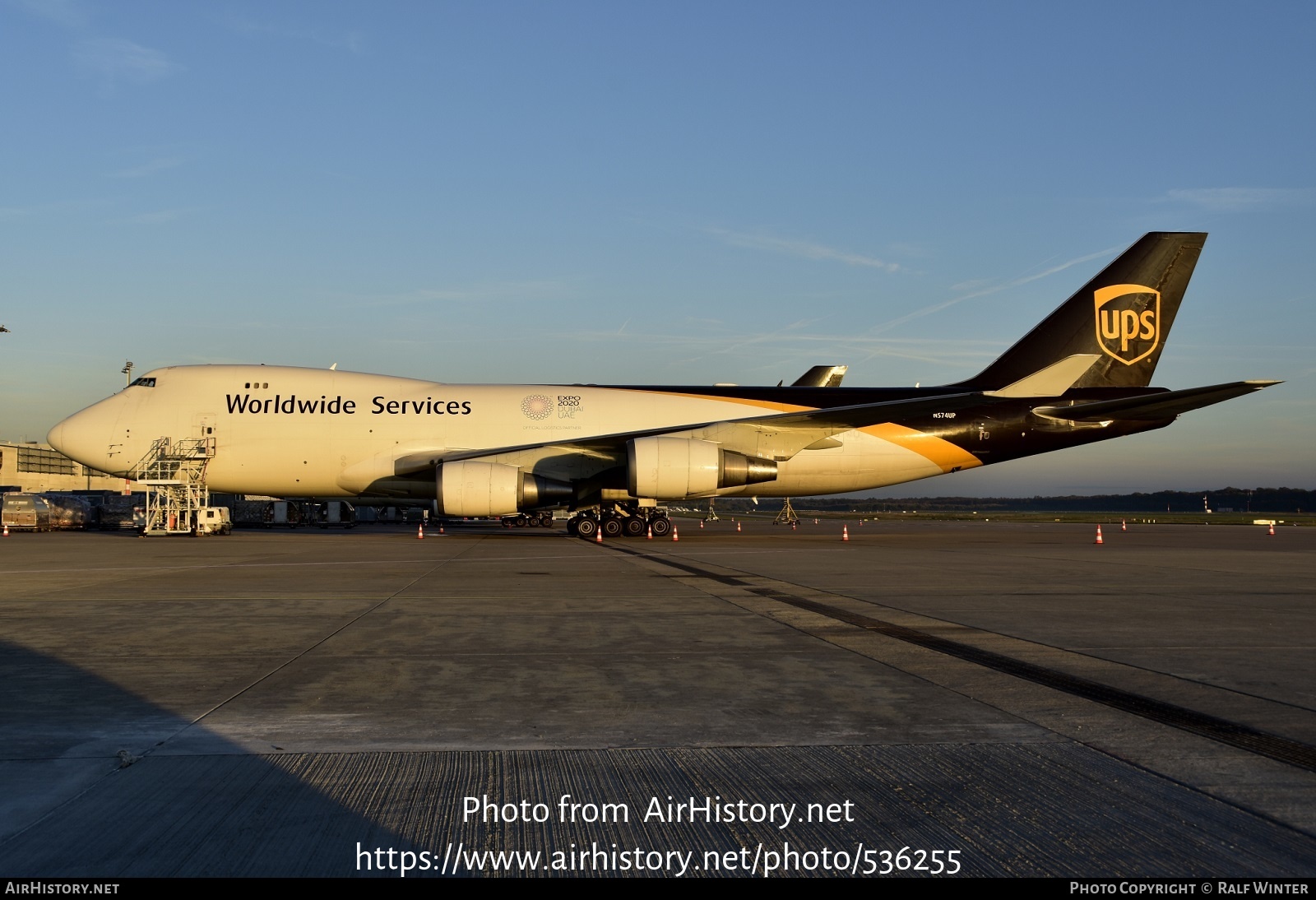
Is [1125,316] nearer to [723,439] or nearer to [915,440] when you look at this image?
[915,440]

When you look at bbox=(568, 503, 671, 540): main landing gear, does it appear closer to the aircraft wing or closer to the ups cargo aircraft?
the ups cargo aircraft

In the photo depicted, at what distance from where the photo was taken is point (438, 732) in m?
4.47

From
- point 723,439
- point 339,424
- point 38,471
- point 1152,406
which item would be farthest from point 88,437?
point 38,471

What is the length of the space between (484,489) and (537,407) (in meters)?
3.81

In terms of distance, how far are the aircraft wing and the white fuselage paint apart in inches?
8.1

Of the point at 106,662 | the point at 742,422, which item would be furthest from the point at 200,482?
the point at 106,662

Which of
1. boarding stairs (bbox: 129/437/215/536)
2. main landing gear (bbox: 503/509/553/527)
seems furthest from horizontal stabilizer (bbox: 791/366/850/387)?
boarding stairs (bbox: 129/437/215/536)

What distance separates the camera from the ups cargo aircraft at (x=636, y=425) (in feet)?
74.4

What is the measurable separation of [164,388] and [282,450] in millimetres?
3817

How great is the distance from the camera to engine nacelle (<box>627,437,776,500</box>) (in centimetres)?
2209

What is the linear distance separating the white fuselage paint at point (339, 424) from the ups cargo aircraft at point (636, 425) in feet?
0.14

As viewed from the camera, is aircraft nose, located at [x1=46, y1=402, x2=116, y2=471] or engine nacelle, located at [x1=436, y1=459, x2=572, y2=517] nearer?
engine nacelle, located at [x1=436, y1=459, x2=572, y2=517]

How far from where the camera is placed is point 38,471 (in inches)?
1954

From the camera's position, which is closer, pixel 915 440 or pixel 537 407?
pixel 537 407
